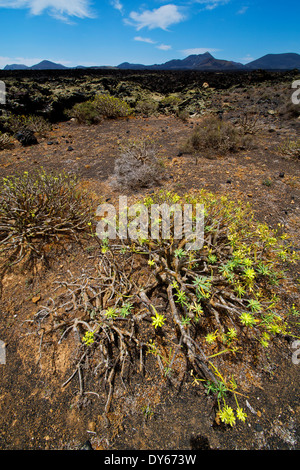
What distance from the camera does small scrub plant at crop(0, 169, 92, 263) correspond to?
2.68 meters

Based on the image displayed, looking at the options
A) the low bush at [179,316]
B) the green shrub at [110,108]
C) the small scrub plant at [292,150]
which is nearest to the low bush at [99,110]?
the green shrub at [110,108]

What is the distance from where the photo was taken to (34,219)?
2.81 metres

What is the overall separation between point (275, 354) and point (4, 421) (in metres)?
2.31

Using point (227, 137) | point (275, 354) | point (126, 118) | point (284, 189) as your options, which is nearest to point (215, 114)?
point (126, 118)

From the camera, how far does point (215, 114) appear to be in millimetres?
8922

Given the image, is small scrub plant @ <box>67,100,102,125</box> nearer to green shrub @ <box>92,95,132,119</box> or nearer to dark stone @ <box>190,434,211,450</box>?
green shrub @ <box>92,95,132,119</box>

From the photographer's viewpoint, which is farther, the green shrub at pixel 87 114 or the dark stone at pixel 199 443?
the green shrub at pixel 87 114

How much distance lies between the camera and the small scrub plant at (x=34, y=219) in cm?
268

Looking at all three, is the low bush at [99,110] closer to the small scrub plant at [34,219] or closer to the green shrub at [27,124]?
the green shrub at [27,124]

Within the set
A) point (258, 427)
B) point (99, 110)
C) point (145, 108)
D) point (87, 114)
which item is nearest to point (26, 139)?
point (87, 114)

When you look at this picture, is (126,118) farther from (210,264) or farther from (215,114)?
(210,264)

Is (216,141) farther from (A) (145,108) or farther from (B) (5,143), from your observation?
(B) (5,143)

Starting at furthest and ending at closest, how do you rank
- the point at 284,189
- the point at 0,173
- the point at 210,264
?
the point at 0,173
the point at 284,189
the point at 210,264

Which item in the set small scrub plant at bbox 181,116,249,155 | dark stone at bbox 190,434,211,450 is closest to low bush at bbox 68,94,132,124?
small scrub plant at bbox 181,116,249,155
